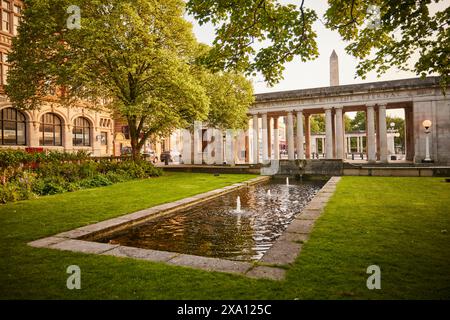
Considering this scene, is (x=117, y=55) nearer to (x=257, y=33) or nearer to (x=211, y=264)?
(x=257, y=33)

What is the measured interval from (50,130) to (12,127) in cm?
431

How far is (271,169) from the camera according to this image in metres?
23.3

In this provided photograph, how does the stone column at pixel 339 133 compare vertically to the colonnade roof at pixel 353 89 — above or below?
below

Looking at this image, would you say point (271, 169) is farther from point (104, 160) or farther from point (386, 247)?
point (386, 247)

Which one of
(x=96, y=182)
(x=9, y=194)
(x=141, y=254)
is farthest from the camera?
(x=96, y=182)

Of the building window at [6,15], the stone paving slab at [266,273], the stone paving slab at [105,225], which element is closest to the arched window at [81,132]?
the building window at [6,15]

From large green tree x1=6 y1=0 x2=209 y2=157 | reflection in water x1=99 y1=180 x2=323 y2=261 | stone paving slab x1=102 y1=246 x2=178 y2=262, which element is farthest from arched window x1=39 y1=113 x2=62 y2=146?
stone paving slab x1=102 y1=246 x2=178 y2=262

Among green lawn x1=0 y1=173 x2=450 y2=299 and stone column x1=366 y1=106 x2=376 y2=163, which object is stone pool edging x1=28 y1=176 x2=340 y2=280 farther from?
stone column x1=366 y1=106 x2=376 y2=163

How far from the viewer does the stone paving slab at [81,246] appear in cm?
510

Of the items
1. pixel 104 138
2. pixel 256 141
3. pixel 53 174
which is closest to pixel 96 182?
pixel 53 174

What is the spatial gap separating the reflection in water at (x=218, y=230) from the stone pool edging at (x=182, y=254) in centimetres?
37

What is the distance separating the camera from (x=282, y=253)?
476cm

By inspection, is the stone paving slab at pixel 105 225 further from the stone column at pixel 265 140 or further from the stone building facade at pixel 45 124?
the stone column at pixel 265 140

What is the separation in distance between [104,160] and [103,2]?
1008 centimetres
